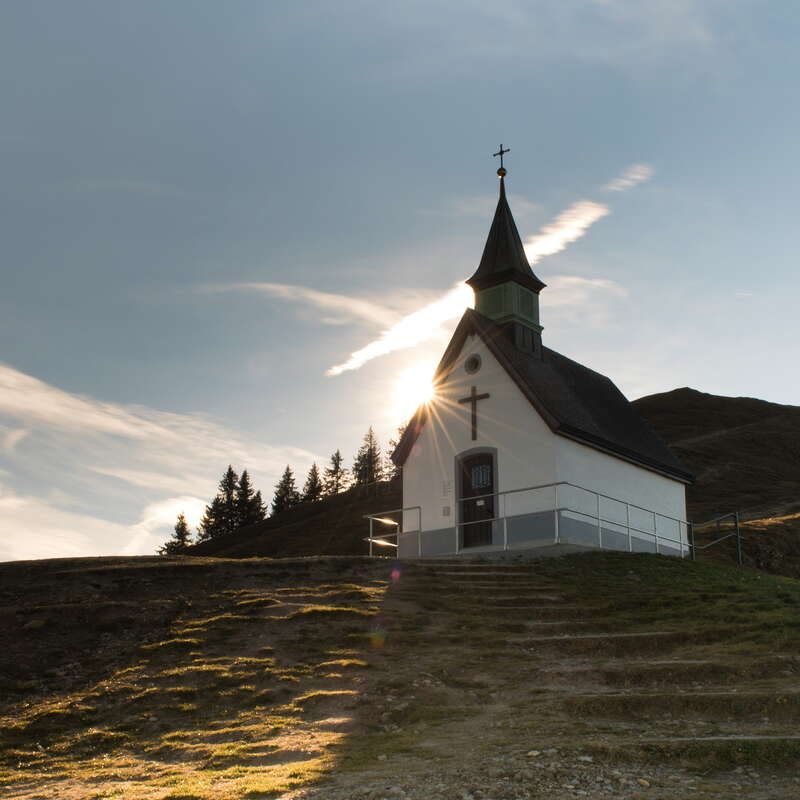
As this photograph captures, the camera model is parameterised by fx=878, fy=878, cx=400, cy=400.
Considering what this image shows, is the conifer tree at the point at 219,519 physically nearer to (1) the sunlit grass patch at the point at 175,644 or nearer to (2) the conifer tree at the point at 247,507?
(2) the conifer tree at the point at 247,507

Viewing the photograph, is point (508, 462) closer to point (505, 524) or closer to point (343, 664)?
point (505, 524)

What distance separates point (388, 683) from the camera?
12.6 meters

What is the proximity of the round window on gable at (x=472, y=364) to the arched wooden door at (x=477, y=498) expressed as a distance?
274 cm

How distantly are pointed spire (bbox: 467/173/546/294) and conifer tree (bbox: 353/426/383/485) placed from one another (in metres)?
96.8

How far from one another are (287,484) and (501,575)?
8967 cm

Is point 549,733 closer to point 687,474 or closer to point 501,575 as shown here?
point 501,575

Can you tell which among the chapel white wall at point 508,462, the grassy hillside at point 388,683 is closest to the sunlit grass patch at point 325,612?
the grassy hillside at point 388,683

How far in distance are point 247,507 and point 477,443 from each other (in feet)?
233

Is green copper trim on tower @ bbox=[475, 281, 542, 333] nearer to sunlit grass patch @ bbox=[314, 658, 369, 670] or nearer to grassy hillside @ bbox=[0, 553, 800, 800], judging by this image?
grassy hillside @ bbox=[0, 553, 800, 800]

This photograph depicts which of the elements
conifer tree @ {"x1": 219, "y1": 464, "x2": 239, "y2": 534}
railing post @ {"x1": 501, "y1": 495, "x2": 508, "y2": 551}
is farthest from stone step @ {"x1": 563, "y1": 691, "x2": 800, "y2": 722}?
conifer tree @ {"x1": 219, "y1": 464, "x2": 239, "y2": 534}

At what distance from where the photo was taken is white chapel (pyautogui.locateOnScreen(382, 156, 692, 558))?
24625 millimetres

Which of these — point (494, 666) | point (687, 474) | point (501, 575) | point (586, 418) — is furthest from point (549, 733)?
point (687, 474)

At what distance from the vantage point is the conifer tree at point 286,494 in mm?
106812

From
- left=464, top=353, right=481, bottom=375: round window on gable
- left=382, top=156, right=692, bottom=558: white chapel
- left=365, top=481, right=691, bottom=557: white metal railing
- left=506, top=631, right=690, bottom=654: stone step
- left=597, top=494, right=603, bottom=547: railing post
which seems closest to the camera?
left=506, top=631, right=690, bottom=654: stone step
